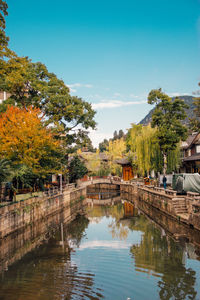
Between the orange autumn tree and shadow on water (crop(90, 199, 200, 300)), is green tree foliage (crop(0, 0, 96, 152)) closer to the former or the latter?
the orange autumn tree

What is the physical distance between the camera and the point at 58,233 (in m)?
21.9

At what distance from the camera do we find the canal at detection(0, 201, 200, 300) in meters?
10.4

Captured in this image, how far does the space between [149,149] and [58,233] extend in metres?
23.7

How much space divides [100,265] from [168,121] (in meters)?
27.9

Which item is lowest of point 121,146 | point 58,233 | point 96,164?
point 58,233

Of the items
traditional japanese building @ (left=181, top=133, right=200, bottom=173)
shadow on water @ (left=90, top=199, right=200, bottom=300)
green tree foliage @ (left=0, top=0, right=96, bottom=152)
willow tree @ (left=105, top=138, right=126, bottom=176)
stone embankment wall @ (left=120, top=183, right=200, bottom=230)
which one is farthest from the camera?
willow tree @ (left=105, top=138, right=126, bottom=176)

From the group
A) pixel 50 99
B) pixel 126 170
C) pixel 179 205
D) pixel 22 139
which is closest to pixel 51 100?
pixel 50 99

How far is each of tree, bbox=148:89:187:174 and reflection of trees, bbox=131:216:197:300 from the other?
60.7 feet

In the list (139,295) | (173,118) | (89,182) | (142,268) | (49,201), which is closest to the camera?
(139,295)

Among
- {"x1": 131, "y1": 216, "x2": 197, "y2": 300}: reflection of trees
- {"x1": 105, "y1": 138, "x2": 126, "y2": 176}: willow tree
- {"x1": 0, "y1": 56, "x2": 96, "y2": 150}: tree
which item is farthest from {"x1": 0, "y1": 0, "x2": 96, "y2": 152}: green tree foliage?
{"x1": 105, "y1": 138, "x2": 126, "y2": 176}: willow tree

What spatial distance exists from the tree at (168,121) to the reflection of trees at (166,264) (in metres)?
18.5

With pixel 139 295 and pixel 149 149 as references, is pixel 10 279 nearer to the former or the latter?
pixel 139 295

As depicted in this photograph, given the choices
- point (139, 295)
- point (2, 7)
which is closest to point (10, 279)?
point (139, 295)

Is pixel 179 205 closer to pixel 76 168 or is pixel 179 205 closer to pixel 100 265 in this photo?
pixel 100 265
